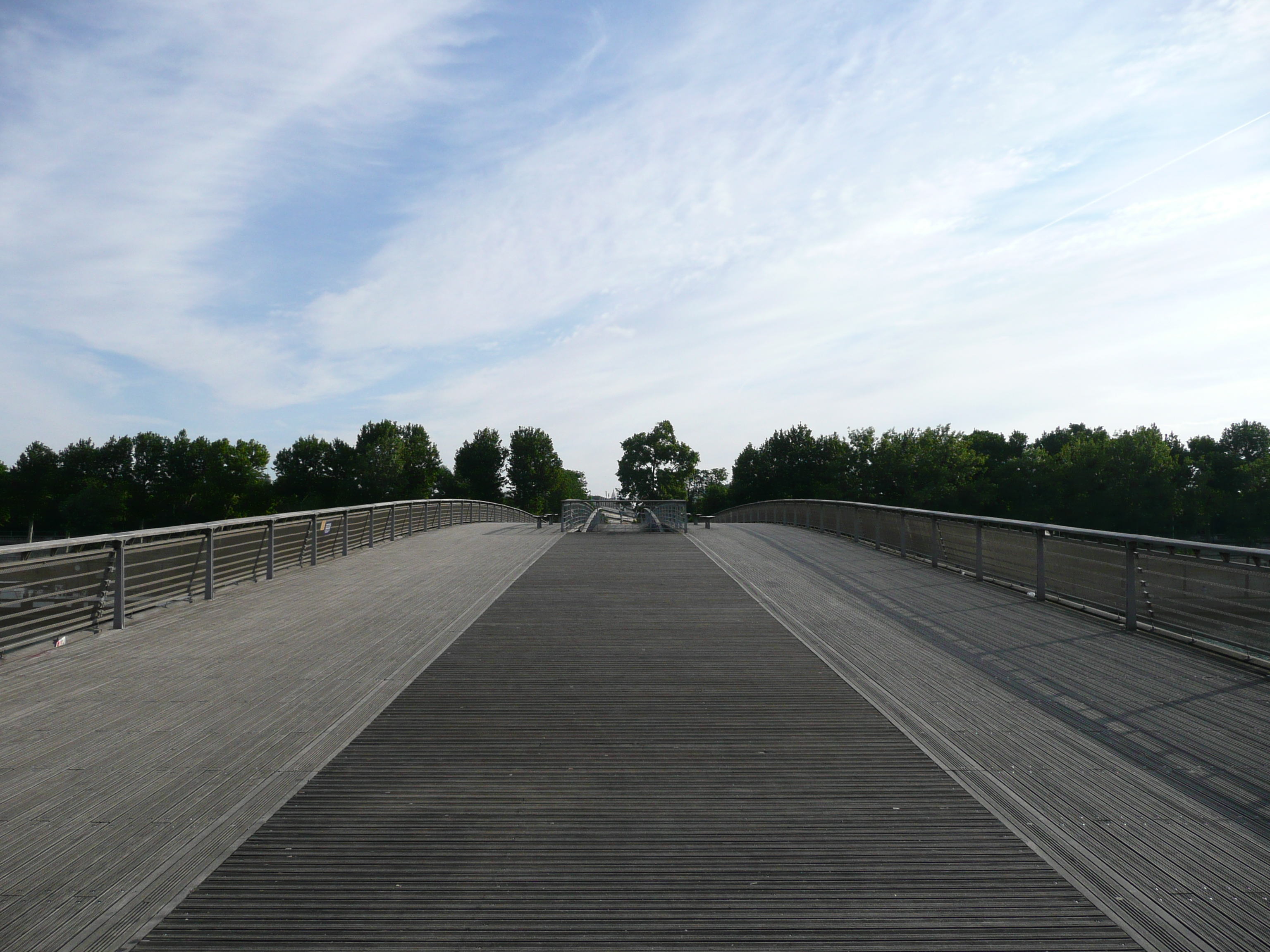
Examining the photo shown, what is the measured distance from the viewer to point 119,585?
8070 millimetres

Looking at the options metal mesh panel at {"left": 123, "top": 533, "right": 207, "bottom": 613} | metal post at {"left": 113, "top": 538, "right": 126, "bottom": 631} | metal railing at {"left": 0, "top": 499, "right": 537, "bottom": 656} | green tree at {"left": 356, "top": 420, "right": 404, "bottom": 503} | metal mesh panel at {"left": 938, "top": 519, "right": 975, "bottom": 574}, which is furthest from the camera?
green tree at {"left": 356, "top": 420, "right": 404, "bottom": 503}

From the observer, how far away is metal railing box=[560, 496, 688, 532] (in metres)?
22.4

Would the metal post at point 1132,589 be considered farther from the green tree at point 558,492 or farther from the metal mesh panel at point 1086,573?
the green tree at point 558,492

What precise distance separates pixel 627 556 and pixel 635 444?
96635 mm

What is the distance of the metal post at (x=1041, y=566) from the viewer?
952 cm

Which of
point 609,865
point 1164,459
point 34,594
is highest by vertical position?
point 1164,459

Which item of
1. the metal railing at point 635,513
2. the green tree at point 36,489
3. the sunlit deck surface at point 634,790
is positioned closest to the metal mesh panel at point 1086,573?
the sunlit deck surface at point 634,790

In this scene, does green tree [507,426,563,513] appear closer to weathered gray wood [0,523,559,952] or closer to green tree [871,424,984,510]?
green tree [871,424,984,510]

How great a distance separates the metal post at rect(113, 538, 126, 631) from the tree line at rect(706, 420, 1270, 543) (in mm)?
78148

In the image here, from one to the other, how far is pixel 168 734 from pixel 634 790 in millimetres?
3151

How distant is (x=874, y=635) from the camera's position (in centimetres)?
782

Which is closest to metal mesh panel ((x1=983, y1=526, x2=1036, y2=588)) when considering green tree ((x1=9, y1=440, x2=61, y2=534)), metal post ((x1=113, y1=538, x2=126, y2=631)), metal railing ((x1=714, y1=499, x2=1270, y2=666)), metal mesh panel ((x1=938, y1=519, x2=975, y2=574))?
metal railing ((x1=714, y1=499, x2=1270, y2=666))

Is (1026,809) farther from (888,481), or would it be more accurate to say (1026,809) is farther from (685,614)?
(888,481)

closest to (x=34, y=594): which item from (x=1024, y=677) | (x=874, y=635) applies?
(x=874, y=635)
